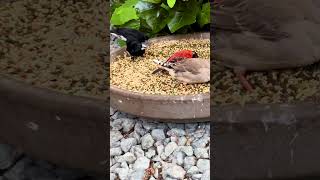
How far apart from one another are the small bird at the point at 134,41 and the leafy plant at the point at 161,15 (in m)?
0.14

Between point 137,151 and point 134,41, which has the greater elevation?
point 134,41

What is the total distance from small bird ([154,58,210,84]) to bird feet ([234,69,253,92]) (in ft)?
0.91

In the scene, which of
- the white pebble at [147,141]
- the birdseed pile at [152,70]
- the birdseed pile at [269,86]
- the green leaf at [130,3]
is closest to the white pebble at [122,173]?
the white pebble at [147,141]

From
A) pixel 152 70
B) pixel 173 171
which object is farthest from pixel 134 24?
pixel 173 171

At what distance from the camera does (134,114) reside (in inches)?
61.1

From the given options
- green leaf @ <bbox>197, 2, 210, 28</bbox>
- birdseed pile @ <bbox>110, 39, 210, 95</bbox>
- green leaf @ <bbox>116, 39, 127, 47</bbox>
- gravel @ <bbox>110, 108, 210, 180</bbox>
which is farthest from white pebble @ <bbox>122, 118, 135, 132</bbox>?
green leaf @ <bbox>197, 2, 210, 28</bbox>

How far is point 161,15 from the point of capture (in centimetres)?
193

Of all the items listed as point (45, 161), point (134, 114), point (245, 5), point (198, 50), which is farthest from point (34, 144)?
point (198, 50)

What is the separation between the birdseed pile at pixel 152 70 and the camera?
5.25 feet

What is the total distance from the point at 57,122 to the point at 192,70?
1.68 ft

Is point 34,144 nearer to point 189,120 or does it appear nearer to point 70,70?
point 70,70

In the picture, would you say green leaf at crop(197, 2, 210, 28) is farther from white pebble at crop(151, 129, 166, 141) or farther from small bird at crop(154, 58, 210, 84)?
white pebble at crop(151, 129, 166, 141)

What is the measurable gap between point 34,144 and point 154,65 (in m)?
0.61

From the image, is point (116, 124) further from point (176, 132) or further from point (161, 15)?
point (161, 15)
